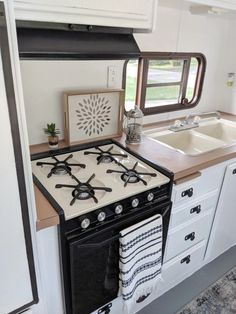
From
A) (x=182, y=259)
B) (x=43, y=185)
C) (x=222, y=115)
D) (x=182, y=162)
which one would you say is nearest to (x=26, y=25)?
(x=43, y=185)

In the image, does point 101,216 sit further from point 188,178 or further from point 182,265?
point 182,265

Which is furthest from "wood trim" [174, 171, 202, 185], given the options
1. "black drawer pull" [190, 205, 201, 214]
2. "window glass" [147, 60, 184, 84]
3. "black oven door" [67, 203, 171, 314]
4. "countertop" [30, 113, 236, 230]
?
"window glass" [147, 60, 184, 84]

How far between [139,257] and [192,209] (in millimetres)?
482

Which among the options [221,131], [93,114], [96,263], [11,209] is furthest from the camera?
[221,131]

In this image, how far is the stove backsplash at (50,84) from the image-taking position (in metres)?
1.42

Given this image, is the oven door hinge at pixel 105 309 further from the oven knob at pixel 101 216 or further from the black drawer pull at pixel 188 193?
the black drawer pull at pixel 188 193

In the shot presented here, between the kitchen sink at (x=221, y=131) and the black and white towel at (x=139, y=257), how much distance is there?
1131mm

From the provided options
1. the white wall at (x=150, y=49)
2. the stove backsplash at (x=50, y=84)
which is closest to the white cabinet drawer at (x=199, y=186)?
the white wall at (x=150, y=49)

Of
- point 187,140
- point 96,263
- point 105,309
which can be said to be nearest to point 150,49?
point 187,140

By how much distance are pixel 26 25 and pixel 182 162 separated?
991mm

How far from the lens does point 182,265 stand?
172 cm

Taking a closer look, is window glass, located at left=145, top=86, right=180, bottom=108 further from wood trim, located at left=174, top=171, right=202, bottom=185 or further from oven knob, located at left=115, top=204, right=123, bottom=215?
oven knob, located at left=115, top=204, right=123, bottom=215

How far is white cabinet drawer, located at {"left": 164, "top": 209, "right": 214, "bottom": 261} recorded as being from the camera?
1533 mm

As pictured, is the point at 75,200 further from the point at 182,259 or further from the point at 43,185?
the point at 182,259
